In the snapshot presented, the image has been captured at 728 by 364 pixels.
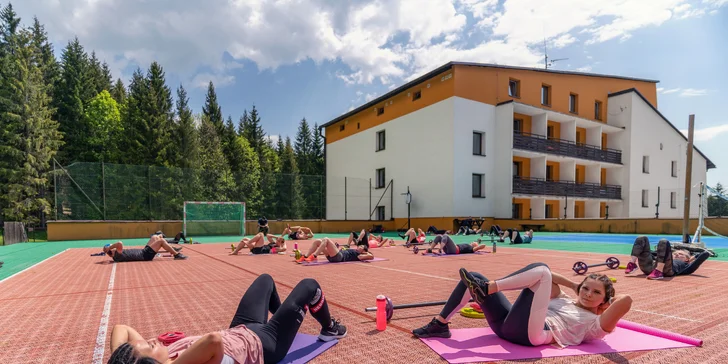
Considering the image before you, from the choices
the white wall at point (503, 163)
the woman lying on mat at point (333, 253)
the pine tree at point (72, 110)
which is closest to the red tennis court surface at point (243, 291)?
the woman lying on mat at point (333, 253)

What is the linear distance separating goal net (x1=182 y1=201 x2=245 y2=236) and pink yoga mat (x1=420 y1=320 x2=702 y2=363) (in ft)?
69.3

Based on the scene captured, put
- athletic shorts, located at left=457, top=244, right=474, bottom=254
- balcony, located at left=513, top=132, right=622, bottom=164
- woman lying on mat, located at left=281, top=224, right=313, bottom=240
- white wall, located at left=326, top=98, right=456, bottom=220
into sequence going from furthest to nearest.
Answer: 1. balcony, located at left=513, top=132, right=622, bottom=164
2. white wall, located at left=326, top=98, right=456, bottom=220
3. woman lying on mat, located at left=281, top=224, right=313, bottom=240
4. athletic shorts, located at left=457, top=244, right=474, bottom=254

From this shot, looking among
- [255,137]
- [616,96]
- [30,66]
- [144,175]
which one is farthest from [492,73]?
[255,137]

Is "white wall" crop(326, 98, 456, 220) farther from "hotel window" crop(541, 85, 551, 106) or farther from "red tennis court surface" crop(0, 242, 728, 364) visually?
"red tennis court surface" crop(0, 242, 728, 364)

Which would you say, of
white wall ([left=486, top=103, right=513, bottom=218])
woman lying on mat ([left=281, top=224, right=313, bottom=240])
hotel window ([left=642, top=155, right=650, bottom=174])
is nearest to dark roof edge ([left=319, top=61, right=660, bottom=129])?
white wall ([left=486, top=103, right=513, bottom=218])

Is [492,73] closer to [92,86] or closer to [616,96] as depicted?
[616,96]

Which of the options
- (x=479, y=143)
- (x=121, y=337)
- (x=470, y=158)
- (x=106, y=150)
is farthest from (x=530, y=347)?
(x=106, y=150)

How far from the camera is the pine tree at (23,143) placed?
25.4 metres

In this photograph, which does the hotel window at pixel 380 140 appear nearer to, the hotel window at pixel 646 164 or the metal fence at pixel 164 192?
the metal fence at pixel 164 192

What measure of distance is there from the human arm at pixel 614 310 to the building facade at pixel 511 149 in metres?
19.9

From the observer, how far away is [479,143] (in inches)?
971

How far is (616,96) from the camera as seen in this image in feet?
98.8

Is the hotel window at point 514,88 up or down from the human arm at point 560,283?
up

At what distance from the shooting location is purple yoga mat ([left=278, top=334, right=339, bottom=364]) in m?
3.01
